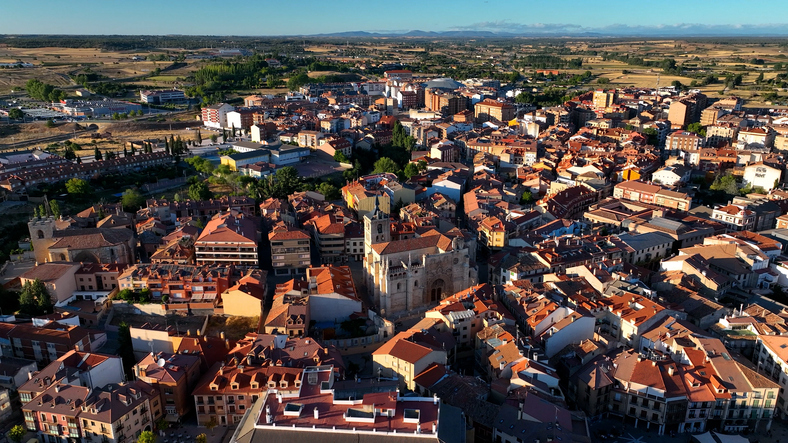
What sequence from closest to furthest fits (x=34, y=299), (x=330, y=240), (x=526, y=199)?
(x=34, y=299)
(x=330, y=240)
(x=526, y=199)

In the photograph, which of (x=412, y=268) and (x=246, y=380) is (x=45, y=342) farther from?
(x=412, y=268)

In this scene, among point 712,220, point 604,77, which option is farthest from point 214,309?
point 604,77

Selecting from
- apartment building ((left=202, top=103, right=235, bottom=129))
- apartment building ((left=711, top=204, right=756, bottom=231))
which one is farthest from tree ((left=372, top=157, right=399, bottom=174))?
apartment building ((left=202, top=103, right=235, bottom=129))

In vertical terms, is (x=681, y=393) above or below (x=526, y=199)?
below

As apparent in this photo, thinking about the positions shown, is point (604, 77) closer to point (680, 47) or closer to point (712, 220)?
point (712, 220)

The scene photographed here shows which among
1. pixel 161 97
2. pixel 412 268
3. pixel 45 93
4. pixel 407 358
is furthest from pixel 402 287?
pixel 45 93

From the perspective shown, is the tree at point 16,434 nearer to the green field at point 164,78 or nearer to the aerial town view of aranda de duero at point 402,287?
the aerial town view of aranda de duero at point 402,287
